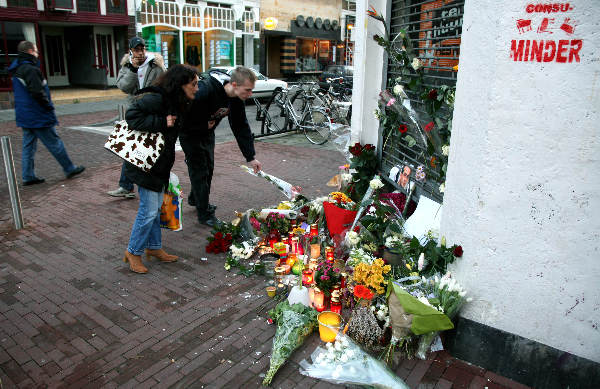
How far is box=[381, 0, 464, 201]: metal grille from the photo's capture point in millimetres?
3874

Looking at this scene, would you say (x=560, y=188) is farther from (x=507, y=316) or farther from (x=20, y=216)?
(x=20, y=216)

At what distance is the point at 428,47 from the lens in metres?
4.31

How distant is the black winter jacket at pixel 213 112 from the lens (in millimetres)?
4766

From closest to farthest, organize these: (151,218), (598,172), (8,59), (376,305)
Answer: (598,172), (376,305), (151,218), (8,59)

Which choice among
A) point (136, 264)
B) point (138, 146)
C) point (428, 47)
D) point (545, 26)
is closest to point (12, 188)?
point (136, 264)

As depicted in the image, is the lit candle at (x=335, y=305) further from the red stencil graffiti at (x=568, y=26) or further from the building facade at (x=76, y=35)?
the building facade at (x=76, y=35)

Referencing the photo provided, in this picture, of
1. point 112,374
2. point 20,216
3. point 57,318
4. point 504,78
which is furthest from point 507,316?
point 20,216

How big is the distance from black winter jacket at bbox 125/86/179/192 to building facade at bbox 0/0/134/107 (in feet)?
54.6

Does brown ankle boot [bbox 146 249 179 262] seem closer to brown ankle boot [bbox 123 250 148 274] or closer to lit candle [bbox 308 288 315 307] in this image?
brown ankle boot [bbox 123 250 148 274]

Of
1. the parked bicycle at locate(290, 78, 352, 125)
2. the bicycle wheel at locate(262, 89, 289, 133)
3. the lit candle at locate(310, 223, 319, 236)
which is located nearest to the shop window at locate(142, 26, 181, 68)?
the bicycle wheel at locate(262, 89, 289, 133)

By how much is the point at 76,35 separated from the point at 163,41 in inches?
157

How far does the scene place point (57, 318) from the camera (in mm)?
3465

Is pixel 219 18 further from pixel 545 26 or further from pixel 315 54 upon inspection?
pixel 545 26

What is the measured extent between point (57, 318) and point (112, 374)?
3.05 feet
